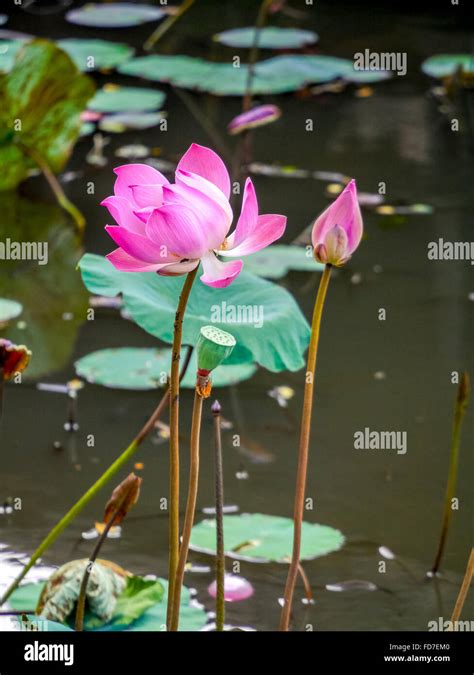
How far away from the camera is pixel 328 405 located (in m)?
1.75

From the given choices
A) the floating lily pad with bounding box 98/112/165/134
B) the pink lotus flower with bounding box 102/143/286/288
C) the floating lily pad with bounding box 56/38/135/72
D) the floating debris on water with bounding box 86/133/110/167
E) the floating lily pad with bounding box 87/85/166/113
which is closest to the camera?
the pink lotus flower with bounding box 102/143/286/288

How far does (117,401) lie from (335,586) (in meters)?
0.61

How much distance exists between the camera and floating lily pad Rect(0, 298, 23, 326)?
194 cm

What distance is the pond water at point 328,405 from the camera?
1300 millimetres

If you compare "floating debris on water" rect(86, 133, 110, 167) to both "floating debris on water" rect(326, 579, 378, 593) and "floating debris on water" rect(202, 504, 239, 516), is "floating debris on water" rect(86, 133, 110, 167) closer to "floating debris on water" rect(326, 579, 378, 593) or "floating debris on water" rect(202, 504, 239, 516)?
"floating debris on water" rect(202, 504, 239, 516)

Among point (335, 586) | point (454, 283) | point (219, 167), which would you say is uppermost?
point (219, 167)

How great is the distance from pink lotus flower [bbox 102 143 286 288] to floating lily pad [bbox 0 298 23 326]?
1.23 metres

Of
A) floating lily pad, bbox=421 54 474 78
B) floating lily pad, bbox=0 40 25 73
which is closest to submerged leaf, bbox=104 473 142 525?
floating lily pad, bbox=0 40 25 73

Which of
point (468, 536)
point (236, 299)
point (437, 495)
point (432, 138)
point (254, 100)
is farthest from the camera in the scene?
point (254, 100)

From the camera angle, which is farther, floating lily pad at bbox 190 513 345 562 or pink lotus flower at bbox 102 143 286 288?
floating lily pad at bbox 190 513 345 562

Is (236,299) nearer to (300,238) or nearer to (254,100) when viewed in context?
(300,238)

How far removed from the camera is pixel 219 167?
0.77 meters

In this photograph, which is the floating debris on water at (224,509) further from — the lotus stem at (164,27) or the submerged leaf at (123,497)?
the lotus stem at (164,27)
